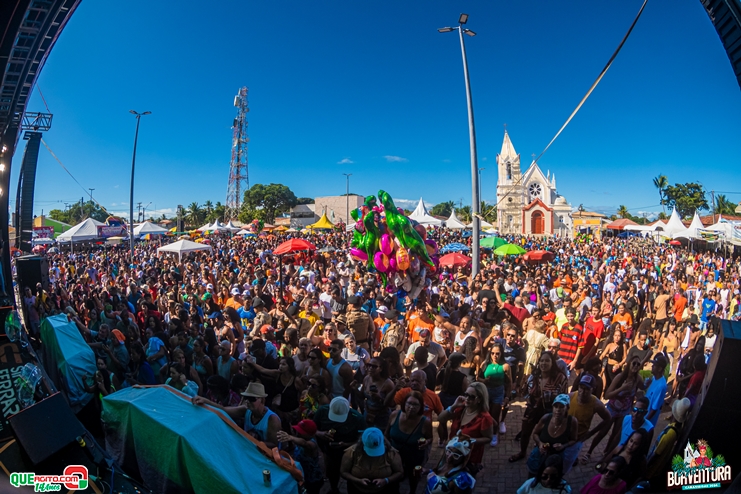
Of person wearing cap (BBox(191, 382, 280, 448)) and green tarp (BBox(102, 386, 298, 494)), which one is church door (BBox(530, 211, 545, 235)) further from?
green tarp (BBox(102, 386, 298, 494))

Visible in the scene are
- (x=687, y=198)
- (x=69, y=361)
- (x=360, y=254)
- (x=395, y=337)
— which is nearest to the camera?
(x=69, y=361)

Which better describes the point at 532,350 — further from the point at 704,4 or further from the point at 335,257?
the point at 335,257

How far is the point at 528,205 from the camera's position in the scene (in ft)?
171

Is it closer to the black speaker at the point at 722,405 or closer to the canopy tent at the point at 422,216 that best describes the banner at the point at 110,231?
the canopy tent at the point at 422,216

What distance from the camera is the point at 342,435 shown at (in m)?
3.74

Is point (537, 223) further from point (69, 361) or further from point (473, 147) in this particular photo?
point (69, 361)

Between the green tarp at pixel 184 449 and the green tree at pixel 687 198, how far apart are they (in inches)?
1963

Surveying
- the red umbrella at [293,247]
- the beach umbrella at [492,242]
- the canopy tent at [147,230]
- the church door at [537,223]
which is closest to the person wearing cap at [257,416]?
the red umbrella at [293,247]

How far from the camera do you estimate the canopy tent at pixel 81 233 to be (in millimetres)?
20000

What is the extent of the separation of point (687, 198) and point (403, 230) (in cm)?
4970

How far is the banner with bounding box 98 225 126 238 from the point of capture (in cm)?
2366

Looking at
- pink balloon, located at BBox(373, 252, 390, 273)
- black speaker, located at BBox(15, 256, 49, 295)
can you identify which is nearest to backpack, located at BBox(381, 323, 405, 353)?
Result: pink balloon, located at BBox(373, 252, 390, 273)

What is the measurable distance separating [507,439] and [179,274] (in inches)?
469

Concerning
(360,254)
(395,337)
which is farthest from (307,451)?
(360,254)
